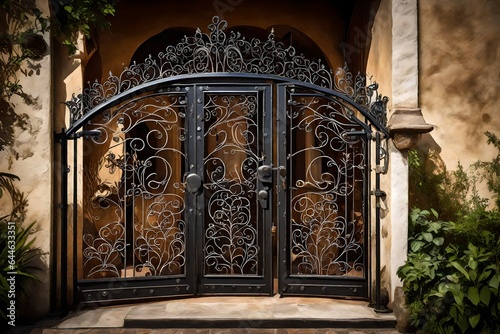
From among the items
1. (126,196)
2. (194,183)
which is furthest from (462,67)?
(126,196)

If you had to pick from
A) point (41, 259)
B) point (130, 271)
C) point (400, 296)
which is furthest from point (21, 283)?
point (400, 296)

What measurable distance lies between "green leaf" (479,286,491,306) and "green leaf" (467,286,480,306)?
38 millimetres

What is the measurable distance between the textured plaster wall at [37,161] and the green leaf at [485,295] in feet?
13.6

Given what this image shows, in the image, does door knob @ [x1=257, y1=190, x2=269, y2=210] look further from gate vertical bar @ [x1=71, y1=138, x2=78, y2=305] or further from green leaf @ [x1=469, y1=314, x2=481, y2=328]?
green leaf @ [x1=469, y1=314, x2=481, y2=328]

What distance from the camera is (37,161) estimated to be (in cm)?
493

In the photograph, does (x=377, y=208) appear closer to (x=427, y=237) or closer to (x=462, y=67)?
(x=427, y=237)

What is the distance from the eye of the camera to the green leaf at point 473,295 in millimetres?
4125

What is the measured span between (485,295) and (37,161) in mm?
4448

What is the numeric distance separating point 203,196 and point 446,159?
105 inches

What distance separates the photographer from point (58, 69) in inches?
204

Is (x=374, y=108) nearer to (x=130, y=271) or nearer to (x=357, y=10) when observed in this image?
(x=357, y=10)

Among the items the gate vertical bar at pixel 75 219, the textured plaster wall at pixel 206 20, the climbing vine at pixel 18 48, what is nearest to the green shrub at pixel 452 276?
the textured plaster wall at pixel 206 20

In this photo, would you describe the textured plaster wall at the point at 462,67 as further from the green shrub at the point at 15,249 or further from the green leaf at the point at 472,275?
the green shrub at the point at 15,249

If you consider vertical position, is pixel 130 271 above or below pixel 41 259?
below
